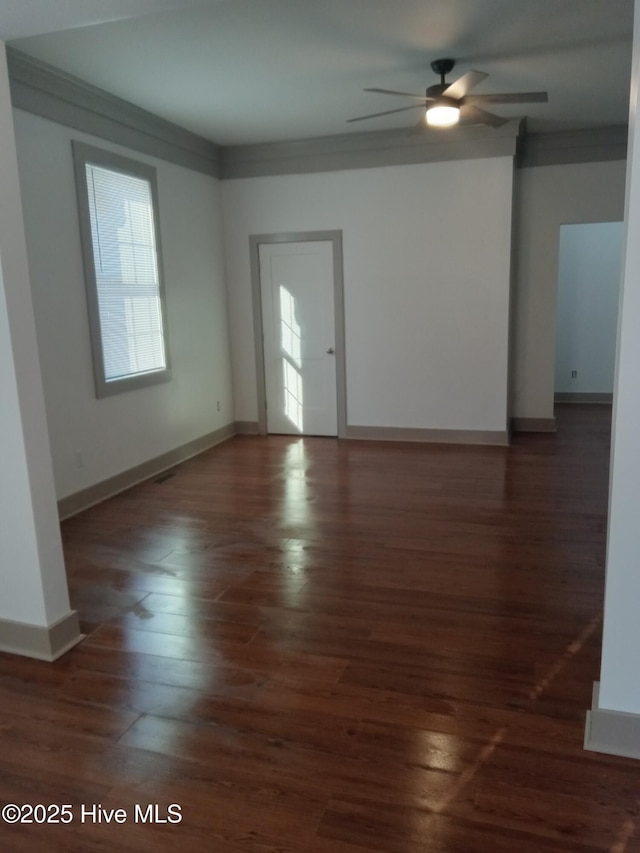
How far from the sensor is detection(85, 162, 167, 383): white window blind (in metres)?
4.75

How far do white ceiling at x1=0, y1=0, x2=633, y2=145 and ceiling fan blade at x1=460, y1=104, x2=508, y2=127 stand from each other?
26cm

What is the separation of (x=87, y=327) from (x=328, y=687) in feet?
10.6

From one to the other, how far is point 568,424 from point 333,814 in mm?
5837

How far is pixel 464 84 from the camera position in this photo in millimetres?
3850

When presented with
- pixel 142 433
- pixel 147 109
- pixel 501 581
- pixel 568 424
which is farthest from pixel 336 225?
pixel 501 581

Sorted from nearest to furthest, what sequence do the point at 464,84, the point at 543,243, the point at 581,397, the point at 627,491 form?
the point at 627,491, the point at 464,84, the point at 543,243, the point at 581,397

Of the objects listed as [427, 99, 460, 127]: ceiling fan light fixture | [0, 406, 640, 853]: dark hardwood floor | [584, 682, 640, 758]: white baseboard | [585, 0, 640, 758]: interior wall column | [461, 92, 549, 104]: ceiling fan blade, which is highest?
[461, 92, 549, 104]: ceiling fan blade

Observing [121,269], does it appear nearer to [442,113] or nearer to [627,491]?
[442,113]

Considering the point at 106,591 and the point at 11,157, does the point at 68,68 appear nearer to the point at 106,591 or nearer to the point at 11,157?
the point at 11,157

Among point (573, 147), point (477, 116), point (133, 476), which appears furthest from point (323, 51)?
point (133, 476)

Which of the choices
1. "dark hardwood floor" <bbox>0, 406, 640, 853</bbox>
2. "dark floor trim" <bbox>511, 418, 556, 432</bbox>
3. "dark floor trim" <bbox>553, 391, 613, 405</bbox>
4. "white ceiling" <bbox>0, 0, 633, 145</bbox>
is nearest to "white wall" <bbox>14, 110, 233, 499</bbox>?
"white ceiling" <bbox>0, 0, 633, 145</bbox>

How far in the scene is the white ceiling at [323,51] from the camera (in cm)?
332

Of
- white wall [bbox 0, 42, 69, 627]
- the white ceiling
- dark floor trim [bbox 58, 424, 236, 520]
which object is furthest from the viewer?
dark floor trim [bbox 58, 424, 236, 520]

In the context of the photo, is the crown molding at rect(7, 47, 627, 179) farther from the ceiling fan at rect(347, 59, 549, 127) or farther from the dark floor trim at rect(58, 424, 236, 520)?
the dark floor trim at rect(58, 424, 236, 520)
